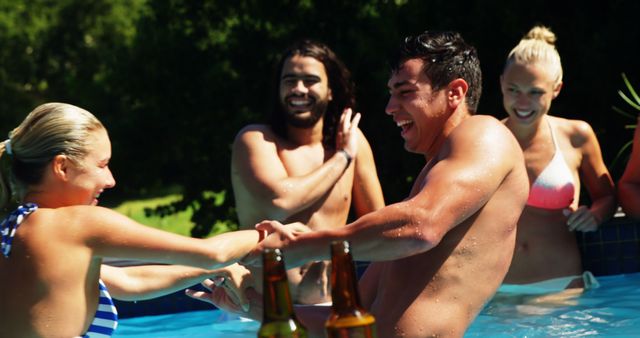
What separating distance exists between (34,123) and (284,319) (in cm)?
140

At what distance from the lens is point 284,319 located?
2.70 meters

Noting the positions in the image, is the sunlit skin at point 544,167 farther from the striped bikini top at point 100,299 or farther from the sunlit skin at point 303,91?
the striped bikini top at point 100,299

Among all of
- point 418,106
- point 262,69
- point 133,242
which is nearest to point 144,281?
point 133,242

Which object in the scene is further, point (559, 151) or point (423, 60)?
point (559, 151)

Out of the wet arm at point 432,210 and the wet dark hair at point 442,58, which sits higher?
the wet dark hair at point 442,58

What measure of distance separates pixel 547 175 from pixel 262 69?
439cm

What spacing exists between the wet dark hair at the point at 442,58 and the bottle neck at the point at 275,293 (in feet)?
5.35

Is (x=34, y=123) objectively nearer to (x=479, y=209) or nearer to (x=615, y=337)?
(x=479, y=209)

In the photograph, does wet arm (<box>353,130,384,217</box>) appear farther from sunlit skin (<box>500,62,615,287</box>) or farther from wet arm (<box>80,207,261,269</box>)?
wet arm (<box>80,207,261,269</box>)

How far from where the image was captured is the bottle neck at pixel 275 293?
270 centimetres

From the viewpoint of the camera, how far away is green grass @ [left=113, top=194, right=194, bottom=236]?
1386cm

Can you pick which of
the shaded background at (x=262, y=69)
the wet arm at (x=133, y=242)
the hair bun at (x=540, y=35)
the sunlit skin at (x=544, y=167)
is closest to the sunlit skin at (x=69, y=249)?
the wet arm at (x=133, y=242)

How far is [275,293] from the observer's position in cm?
270

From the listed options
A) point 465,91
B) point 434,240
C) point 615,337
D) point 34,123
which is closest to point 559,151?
point 615,337
